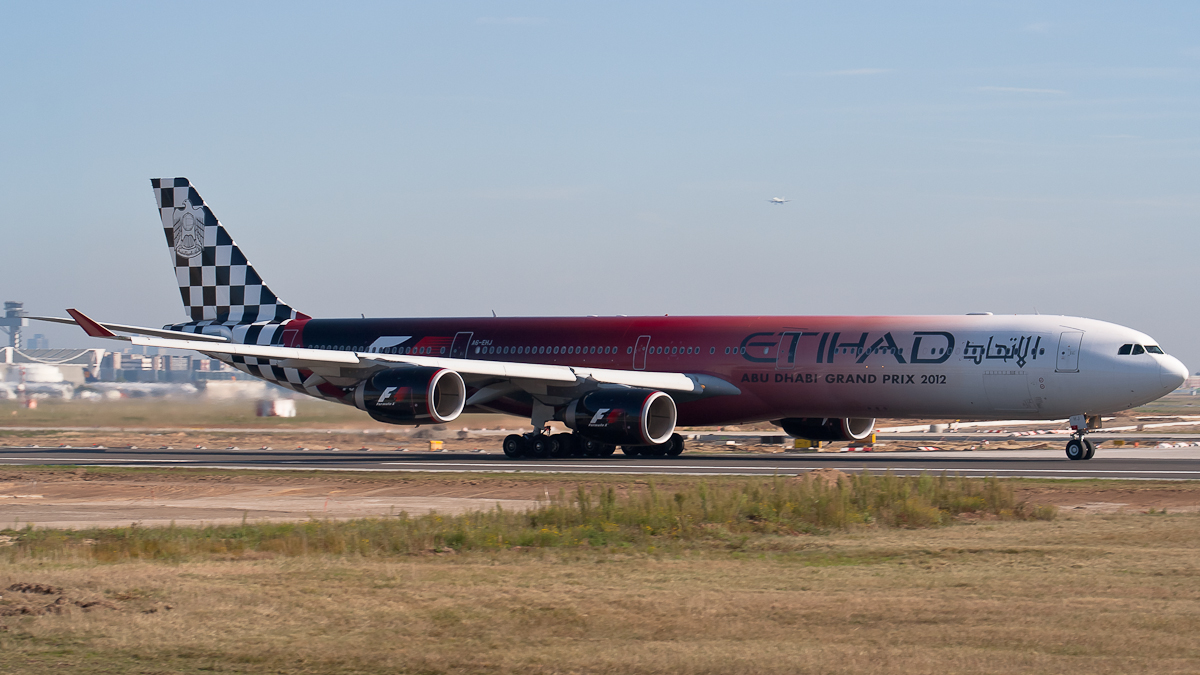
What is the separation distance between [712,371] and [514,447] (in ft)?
17.1

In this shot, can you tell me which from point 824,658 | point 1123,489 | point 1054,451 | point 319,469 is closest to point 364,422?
point 319,469

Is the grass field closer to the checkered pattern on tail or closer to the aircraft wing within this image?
the aircraft wing

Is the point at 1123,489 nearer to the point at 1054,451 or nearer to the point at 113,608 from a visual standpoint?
the point at 1054,451

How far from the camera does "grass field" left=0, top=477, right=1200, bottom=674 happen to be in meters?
8.48

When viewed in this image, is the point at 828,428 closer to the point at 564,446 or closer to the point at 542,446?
the point at 564,446

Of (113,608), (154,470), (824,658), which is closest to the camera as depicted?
(824,658)

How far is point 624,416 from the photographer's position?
29.6 meters

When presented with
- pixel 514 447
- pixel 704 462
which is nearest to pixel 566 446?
pixel 514 447

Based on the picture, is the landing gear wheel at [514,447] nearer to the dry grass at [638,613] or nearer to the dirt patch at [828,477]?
the dirt patch at [828,477]

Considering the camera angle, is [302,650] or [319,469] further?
[319,469]

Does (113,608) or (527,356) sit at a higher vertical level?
(527,356)

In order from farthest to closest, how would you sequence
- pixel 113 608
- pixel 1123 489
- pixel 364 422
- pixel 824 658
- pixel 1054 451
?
pixel 364 422, pixel 1054 451, pixel 1123 489, pixel 113 608, pixel 824 658

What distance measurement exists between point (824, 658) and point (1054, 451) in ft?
88.4

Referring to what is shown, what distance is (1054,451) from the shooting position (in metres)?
33.2
